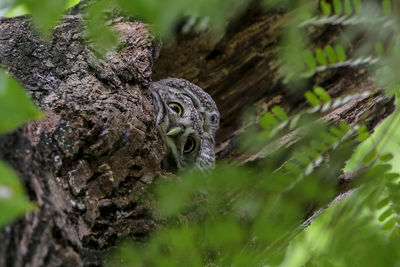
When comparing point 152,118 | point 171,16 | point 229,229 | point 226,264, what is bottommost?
point 226,264

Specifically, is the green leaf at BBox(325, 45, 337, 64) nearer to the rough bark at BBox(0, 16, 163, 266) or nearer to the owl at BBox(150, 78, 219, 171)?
the rough bark at BBox(0, 16, 163, 266)

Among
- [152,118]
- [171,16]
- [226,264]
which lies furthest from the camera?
[152,118]

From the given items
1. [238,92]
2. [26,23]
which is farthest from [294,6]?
[26,23]

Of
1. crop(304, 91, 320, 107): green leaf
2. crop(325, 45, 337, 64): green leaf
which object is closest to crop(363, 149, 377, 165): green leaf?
crop(304, 91, 320, 107): green leaf

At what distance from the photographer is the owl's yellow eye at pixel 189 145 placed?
3.39m

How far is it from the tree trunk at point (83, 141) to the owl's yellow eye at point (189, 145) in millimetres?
357

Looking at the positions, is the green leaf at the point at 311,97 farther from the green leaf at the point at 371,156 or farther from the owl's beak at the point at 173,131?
the owl's beak at the point at 173,131

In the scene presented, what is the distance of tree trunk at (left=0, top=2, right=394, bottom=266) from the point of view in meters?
1.36

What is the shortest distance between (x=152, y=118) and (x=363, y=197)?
1170 millimetres

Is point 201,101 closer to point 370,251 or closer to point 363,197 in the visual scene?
point 363,197

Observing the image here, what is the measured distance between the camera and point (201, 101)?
370 cm

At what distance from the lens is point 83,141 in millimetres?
1930

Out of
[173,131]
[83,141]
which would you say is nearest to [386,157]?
[83,141]

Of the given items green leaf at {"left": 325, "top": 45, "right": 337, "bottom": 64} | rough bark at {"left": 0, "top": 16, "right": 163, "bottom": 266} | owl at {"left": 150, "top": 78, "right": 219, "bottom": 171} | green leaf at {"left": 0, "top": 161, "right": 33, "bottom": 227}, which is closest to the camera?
green leaf at {"left": 0, "top": 161, "right": 33, "bottom": 227}
